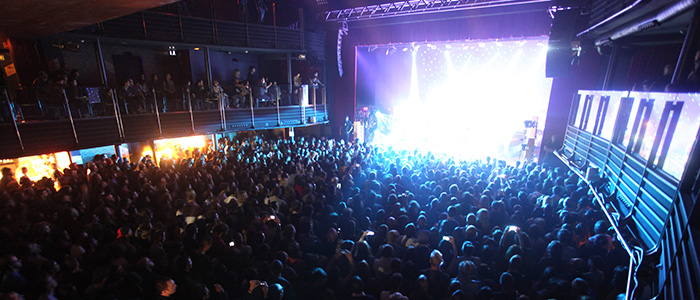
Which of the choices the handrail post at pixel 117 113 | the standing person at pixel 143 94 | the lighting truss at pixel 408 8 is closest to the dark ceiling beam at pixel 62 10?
the handrail post at pixel 117 113

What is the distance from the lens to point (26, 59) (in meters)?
7.99

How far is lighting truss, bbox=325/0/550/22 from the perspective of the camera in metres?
8.80

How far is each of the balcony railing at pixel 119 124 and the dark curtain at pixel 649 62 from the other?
1014 centimetres

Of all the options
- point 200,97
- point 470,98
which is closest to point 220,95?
point 200,97

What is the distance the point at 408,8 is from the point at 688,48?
25.2 ft

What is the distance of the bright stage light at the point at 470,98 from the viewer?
13688 millimetres

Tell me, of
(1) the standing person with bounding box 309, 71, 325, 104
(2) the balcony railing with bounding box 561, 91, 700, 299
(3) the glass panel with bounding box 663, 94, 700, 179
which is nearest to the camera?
(2) the balcony railing with bounding box 561, 91, 700, 299

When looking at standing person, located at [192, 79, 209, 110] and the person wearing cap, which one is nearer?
the person wearing cap

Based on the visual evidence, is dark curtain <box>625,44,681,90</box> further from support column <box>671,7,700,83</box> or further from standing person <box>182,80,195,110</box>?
standing person <box>182,80,195,110</box>

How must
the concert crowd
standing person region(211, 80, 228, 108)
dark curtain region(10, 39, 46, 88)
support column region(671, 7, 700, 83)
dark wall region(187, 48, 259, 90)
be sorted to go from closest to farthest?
the concert crowd → support column region(671, 7, 700, 83) → dark curtain region(10, 39, 46, 88) → standing person region(211, 80, 228, 108) → dark wall region(187, 48, 259, 90)

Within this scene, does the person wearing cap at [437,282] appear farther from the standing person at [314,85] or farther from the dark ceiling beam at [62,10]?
the standing person at [314,85]

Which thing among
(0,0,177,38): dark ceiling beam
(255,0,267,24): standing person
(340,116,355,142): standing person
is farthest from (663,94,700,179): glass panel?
(255,0,267,24): standing person

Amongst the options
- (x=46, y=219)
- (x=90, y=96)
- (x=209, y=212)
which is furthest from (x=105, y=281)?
(x=90, y=96)

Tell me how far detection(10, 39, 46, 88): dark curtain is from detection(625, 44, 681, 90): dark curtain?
14712mm
